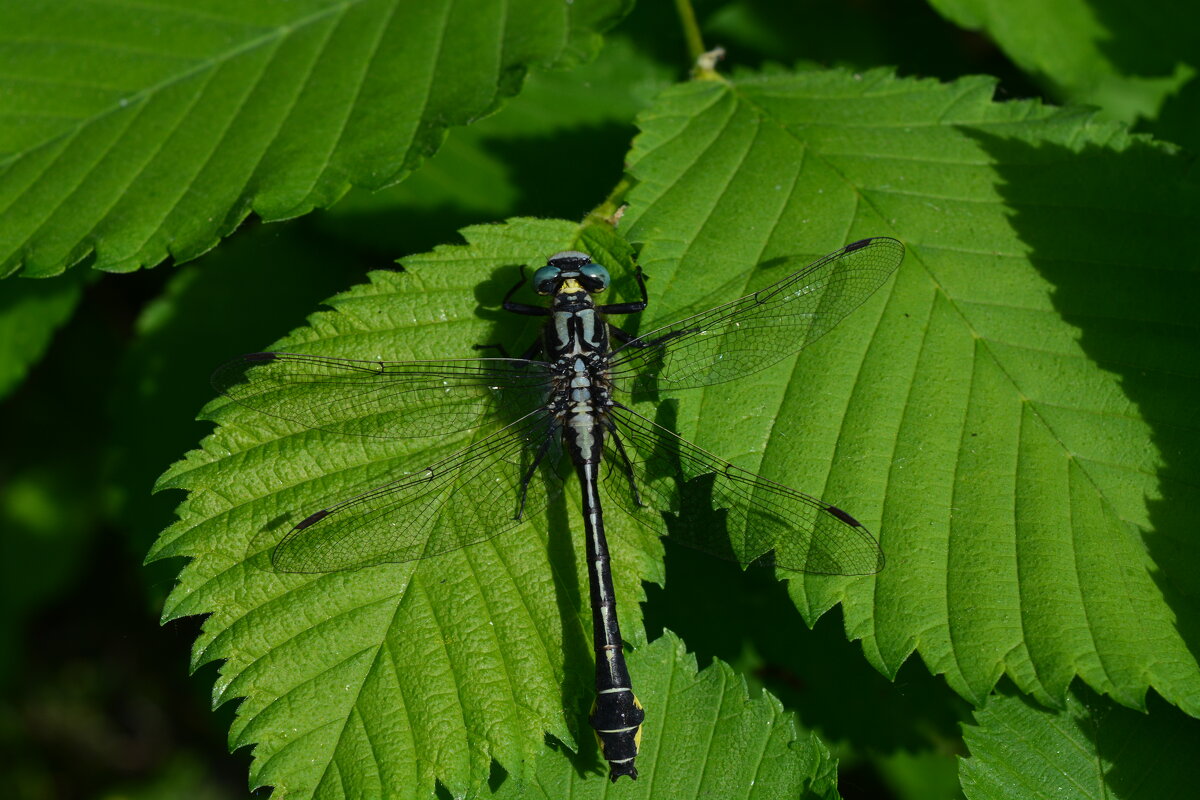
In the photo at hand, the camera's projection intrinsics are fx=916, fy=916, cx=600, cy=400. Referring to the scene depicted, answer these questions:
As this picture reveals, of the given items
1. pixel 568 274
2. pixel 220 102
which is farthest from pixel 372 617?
pixel 220 102

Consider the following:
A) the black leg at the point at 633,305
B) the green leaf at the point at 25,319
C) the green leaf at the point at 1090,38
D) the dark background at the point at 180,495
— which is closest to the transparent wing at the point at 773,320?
the black leg at the point at 633,305

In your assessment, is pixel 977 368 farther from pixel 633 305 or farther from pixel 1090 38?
pixel 1090 38

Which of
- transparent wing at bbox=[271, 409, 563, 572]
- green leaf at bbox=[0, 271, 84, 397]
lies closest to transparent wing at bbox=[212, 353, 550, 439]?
transparent wing at bbox=[271, 409, 563, 572]

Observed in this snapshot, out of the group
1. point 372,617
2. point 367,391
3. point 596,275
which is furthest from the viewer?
point 596,275

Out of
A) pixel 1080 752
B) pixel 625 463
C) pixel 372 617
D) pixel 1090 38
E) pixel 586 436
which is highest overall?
pixel 1090 38

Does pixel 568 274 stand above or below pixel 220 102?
below

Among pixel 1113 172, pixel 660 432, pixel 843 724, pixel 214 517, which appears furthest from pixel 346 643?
pixel 1113 172

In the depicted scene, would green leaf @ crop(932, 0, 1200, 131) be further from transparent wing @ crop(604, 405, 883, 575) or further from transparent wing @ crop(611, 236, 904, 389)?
transparent wing @ crop(604, 405, 883, 575)

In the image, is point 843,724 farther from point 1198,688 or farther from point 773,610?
point 1198,688
